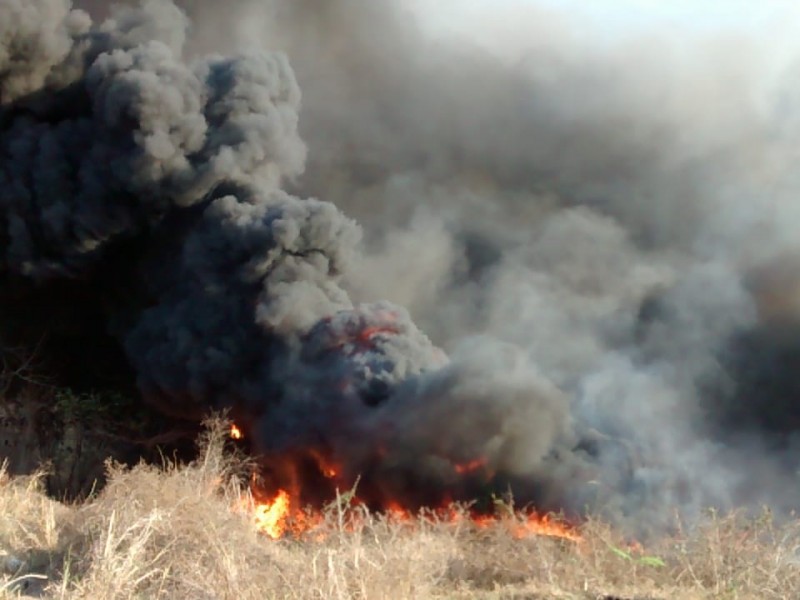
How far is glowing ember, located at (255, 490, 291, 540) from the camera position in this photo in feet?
45.2

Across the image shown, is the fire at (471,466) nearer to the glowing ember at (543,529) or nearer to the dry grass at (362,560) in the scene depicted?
the glowing ember at (543,529)

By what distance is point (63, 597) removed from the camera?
6.90m

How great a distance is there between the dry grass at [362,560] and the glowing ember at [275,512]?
360 centimetres

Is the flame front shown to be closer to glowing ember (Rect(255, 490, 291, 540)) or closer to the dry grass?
glowing ember (Rect(255, 490, 291, 540))

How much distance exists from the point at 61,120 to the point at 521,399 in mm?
12513

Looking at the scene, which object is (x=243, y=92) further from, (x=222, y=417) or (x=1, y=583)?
(x=1, y=583)

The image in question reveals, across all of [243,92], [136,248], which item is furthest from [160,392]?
[243,92]

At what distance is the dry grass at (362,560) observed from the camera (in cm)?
701

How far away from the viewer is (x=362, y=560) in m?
7.21

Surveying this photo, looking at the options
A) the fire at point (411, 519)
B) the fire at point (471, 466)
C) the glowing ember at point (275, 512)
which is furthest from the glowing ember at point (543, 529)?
the glowing ember at point (275, 512)

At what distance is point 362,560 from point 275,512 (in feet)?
24.9

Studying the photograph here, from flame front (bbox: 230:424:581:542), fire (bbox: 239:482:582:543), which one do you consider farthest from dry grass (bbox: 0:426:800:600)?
flame front (bbox: 230:424:581:542)

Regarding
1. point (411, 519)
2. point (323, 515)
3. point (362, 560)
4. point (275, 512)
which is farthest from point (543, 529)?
point (275, 512)

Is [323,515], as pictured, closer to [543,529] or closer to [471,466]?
[471,466]
